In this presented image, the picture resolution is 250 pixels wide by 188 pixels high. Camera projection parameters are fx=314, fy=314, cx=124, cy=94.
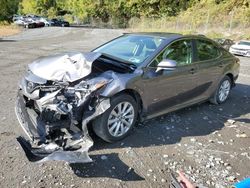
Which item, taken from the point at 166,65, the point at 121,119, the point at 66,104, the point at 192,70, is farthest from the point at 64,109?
the point at 192,70

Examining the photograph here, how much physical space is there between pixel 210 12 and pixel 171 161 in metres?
35.2

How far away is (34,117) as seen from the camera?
462 cm

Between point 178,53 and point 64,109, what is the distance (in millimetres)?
2569

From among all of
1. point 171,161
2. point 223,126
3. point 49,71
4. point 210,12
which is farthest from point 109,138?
point 210,12

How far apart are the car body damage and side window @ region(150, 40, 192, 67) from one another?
0.99 m

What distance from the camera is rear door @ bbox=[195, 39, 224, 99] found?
6.19 m

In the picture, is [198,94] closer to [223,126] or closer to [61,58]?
[223,126]

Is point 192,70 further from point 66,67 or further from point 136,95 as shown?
point 66,67

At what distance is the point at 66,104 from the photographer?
4.28 metres

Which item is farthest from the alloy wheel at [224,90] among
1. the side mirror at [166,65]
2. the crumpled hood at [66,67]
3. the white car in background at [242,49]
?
the white car in background at [242,49]

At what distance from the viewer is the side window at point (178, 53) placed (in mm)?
5371

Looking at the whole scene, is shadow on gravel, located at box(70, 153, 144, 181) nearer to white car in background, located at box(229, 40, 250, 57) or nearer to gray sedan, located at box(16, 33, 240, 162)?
gray sedan, located at box(16, 33, 240, 162)

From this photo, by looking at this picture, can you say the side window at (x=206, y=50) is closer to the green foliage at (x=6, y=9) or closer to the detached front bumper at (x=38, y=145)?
the detached front bumper at (x=38, y=145)

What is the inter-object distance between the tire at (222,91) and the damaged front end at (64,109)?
10.9 ft
